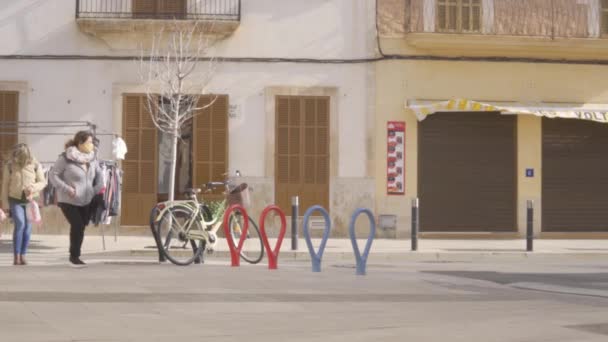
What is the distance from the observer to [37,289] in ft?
34.7

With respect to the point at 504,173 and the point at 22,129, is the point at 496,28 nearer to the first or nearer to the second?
the point at 504,173

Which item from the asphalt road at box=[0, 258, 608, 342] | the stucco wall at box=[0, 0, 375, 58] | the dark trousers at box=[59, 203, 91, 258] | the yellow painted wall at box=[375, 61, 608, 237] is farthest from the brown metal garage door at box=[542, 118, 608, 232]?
the dark trousers at box=[59, 203, 91, 258]

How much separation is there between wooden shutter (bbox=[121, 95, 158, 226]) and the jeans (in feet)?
29.8

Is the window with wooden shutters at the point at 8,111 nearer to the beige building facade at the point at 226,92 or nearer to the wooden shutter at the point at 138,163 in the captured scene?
the beige building facade at the point at 226,92

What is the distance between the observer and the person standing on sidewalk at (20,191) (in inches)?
591

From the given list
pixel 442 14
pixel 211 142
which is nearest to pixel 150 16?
pixel 211 142

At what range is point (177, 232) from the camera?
1495 cm

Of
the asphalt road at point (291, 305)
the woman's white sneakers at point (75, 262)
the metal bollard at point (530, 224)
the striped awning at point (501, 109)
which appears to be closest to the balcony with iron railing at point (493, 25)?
the striped awning at point (501, 109)

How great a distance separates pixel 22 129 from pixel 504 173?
1057cm

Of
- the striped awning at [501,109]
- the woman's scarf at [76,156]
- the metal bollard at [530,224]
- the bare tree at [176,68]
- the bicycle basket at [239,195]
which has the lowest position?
the metal bollard at [530,224]

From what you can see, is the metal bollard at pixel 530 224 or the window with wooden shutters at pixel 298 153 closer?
the metal bollard at pixel 530 224

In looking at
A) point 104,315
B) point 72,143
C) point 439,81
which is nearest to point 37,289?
point 104,315

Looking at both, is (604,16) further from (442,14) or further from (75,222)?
(75,222)

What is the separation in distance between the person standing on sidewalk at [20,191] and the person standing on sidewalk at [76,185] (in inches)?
31.0
